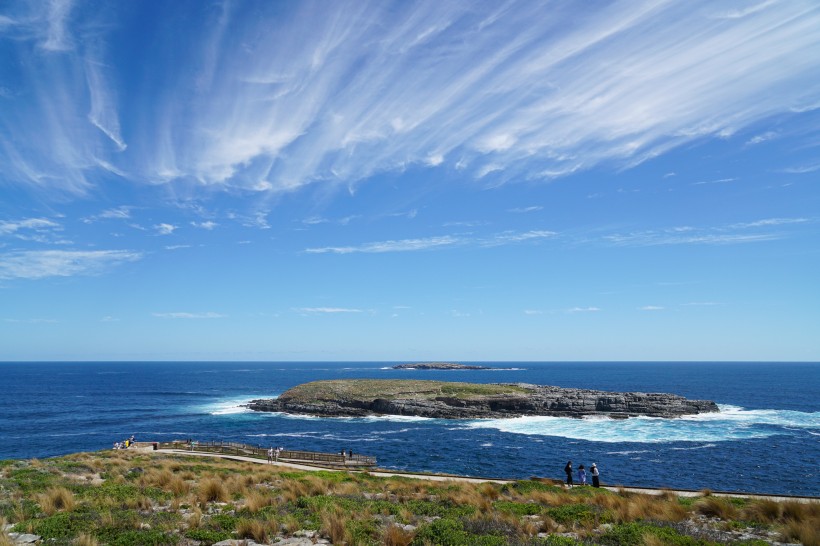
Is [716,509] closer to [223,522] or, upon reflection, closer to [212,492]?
[223,522]

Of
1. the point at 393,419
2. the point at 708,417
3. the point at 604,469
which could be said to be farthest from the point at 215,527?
the point at 708,417

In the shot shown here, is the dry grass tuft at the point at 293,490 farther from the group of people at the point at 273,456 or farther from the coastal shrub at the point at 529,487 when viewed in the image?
the group of people at the point at 273,456

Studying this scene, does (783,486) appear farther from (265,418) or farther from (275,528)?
(265,418)

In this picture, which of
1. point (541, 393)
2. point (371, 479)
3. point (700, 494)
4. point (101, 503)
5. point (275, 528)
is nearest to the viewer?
point (275, 528)

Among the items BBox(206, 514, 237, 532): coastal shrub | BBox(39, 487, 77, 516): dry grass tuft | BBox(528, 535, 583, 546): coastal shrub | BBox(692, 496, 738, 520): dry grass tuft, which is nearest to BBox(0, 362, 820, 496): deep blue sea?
BBox(692, 496, 738, 520): dry grass tuft

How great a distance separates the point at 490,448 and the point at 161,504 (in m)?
44.1

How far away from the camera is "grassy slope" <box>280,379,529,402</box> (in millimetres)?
93688

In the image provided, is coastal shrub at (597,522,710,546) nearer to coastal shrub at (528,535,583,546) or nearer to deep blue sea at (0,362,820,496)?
coastal shrub at (528,535,583,546)

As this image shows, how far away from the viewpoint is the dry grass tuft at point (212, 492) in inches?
724

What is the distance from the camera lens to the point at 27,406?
337 feet

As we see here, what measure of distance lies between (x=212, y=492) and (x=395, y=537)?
10.1 metres

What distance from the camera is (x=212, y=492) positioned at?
18969 millimetres

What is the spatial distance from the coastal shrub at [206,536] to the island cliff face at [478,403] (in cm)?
7227

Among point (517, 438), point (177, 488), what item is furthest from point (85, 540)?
point (517, 438)
